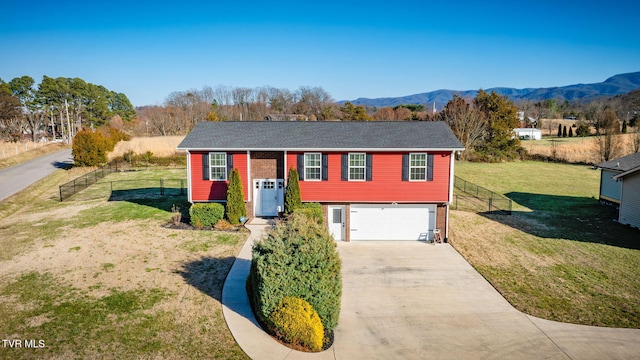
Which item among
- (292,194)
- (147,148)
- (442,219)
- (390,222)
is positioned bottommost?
(390,222)

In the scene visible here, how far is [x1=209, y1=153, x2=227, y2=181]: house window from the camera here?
2130 centimetres

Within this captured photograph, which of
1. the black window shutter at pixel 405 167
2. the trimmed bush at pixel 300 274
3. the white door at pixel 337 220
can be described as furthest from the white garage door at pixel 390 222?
the trimmed bush at pixel 300 274

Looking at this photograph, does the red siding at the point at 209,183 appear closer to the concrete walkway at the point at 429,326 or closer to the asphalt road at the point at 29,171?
the concrete walkway at the point at 429,326

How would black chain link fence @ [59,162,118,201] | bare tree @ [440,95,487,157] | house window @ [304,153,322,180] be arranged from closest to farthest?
house window @ [304,153,322,180] → black chain link fence @ [59,162,118,201] → bare tree @ [440,95,487,157]

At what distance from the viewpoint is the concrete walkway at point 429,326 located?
1065 cm


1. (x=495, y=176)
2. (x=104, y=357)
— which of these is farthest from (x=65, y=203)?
(x=495, y=176)

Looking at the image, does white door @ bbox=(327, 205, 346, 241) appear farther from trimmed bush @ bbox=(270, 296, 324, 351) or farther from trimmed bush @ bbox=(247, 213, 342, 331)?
trimmed bush @ bbox=(270, 296, 324, 351)

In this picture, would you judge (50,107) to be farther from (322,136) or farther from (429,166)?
(429,166)

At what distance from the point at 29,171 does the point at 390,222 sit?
120 feet

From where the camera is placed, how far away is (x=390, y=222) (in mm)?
20406

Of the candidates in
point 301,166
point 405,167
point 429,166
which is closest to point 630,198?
point 429,166

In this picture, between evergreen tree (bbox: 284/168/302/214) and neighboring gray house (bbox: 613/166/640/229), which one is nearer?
evergreen tree (bbox: 284/168/302/214)

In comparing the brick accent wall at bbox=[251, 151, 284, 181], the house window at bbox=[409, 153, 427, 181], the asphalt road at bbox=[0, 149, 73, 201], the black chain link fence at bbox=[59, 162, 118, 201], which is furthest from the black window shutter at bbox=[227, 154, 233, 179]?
the asphalt road at bbox=[0, 149, 73, 201]

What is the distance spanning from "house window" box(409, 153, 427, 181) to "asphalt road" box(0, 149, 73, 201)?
87.9ft
